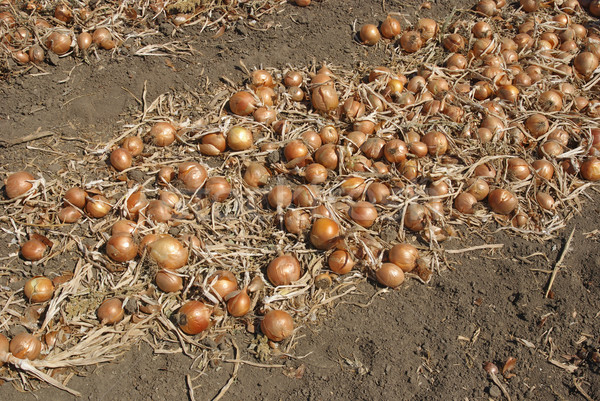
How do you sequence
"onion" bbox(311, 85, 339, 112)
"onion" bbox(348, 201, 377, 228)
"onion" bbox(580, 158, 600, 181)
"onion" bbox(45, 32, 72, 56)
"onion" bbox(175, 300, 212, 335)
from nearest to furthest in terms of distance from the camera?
"onion" bbox(175, 300, 212, 335)
"onion" bbox(348, 201, 377, 228)
"onion" bbox(580, 158, 600, 181)
"onion" bbox(311, 85, 339, 112)
"onion" bbox(45, 32, 72, 56)

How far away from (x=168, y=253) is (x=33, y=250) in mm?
1074

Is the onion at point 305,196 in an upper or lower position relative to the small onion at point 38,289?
upper

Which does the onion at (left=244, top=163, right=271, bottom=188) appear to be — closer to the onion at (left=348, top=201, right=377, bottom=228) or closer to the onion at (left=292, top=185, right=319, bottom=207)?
the onion at (left=292, top=185, right=319, bottom=207)

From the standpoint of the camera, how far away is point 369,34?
487 centimetres

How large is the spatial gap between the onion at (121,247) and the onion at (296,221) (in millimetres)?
1143

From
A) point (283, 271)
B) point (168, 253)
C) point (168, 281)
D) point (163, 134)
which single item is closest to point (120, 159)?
point (163, 134)

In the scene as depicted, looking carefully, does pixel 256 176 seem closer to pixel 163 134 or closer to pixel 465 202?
pixel 163 134

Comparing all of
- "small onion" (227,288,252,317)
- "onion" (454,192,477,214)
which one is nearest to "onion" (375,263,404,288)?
A: "onion" (454,192,477,214)

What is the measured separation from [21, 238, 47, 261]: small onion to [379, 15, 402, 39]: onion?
407 cm

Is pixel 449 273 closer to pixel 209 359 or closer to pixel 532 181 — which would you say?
pixel 532 181

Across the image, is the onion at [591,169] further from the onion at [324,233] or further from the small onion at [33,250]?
the small onion at [33,250]

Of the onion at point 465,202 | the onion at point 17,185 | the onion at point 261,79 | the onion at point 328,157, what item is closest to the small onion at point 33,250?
the onion at point 17,185

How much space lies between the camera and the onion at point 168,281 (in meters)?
3.04

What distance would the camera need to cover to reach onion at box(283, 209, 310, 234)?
130 inches
